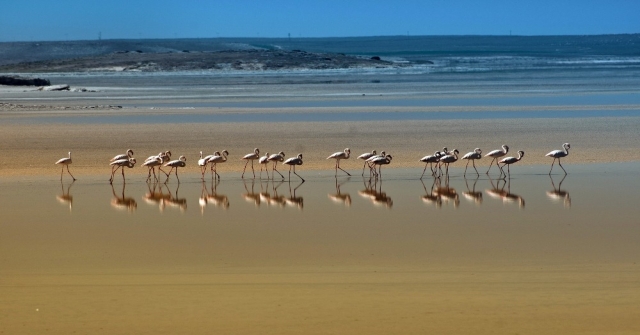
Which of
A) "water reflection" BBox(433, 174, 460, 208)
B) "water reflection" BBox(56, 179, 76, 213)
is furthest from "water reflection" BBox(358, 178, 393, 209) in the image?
"water reflection" BBox(56, 179, 76, 213)

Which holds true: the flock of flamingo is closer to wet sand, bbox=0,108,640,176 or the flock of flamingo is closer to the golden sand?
wet sand, bbox=0,108,640,176

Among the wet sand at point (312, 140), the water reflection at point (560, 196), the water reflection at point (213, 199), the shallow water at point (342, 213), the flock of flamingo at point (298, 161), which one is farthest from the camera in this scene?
the wet sand at point (312, 140)

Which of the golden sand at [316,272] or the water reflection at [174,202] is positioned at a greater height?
the golden sand at [316,272]

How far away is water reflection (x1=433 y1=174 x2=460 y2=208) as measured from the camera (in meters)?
11.5

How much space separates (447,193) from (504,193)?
74 centimetres

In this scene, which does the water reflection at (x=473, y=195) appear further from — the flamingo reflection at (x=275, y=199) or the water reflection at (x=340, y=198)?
→ the flamingo reflection at (x=275, y=199)

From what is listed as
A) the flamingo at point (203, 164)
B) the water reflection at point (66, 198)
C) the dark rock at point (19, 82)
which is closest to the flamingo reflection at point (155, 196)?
the flamingo at point (203, 164)

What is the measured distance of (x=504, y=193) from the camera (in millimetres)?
12062

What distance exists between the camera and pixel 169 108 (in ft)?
92.5

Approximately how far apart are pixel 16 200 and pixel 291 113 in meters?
14.1

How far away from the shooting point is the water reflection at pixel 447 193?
11.5 meters

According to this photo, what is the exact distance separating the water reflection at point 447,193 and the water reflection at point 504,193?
18.5 inches

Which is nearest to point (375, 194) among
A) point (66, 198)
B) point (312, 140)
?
point (66, 198)

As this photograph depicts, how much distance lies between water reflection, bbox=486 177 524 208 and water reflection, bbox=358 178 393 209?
139 cm
